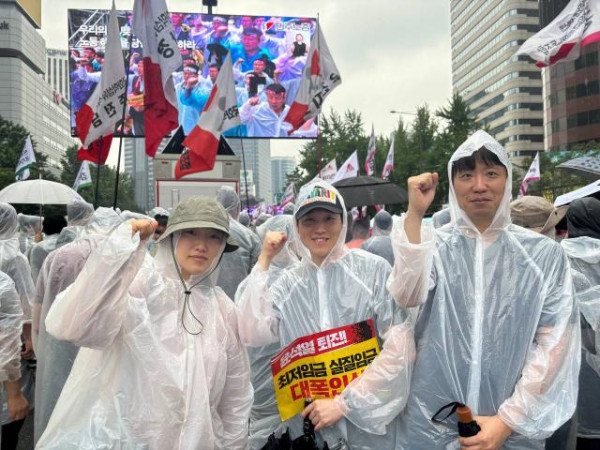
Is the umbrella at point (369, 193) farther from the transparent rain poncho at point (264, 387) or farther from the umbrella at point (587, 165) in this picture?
the transparent rain poncho at point (264, 387)

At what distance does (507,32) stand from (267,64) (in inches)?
3167

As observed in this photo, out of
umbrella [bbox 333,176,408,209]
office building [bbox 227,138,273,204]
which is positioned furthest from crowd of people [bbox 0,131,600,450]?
office building [bbox 227,138,273,204]

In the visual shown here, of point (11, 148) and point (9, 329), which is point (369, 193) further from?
point (11, 148)

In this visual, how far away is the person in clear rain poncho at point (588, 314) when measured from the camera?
3.21 m

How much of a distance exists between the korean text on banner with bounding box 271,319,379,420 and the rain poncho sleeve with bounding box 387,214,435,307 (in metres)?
0.44

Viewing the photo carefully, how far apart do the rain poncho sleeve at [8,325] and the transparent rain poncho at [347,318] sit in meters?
1.43

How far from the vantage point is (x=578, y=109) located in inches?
2226

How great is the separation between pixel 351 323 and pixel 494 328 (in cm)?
68

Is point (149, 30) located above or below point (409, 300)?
above

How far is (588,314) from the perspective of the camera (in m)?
3.18

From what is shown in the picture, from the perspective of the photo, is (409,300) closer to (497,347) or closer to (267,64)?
(497,347)

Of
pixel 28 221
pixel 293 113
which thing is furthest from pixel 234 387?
pixel 293 113

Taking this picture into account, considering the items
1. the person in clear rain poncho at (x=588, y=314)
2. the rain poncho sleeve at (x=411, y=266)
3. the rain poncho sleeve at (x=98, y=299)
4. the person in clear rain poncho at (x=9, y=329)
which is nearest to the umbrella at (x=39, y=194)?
the person in clear rain poncho at (x=9, y=329)

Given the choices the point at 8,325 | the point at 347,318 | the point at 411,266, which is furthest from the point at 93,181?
the point at 411,266
